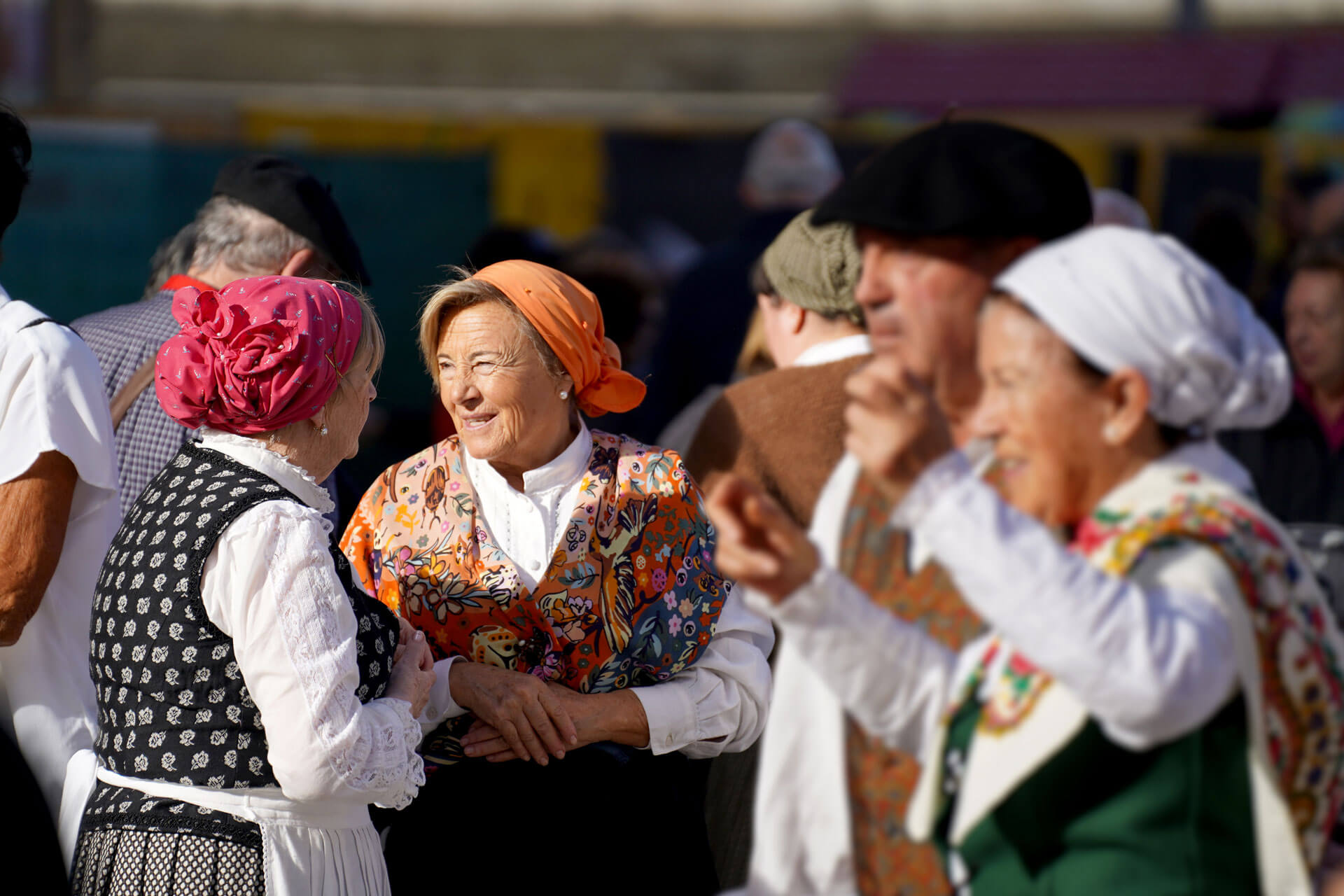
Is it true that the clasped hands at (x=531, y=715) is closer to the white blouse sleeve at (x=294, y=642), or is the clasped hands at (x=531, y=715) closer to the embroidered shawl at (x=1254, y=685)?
the white blouse sleeve at (x=294, y=642)

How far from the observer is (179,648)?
221 cm

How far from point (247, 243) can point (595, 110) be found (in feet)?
34.3

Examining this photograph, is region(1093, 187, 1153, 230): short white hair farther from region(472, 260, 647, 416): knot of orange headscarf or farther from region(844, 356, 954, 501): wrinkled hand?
region(844, 356, 954, 501): wrinkled hand

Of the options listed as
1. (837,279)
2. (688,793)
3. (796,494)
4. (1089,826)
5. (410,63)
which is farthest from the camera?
(410,63)

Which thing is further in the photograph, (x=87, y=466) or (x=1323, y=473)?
(x=1323, y=473)

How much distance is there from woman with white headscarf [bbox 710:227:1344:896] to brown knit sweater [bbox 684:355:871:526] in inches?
34.6

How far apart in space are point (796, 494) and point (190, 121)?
6.77m

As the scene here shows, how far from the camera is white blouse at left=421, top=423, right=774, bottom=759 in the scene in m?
2.69

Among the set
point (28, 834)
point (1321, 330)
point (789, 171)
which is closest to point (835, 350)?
point (28, 834)

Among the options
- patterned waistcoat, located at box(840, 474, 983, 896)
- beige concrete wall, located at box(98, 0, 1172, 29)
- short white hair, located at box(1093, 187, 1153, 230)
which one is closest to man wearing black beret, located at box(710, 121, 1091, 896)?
patterned waistcoat, located at box(840, 474, 983, 896)

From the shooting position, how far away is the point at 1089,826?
5.18 feet

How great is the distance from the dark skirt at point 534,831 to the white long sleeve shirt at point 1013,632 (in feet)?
3.35

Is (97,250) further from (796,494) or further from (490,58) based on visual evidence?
(490,58)

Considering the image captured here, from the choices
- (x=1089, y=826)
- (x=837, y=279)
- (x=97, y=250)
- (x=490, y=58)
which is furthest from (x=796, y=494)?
(x=490, y=58)
